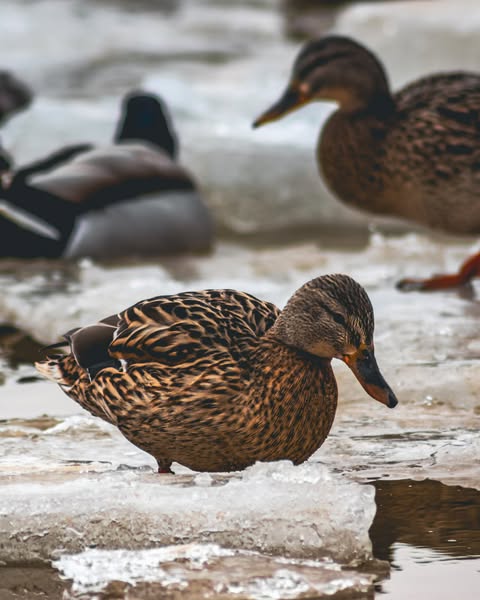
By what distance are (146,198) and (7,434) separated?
3.10 meters

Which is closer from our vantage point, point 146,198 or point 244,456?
point 244,456

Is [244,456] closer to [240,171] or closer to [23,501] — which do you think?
[23,501]

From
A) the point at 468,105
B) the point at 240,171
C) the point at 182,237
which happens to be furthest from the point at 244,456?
the point at 240,171

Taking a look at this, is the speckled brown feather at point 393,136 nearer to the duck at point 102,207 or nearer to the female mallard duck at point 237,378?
the duck at point 102,207

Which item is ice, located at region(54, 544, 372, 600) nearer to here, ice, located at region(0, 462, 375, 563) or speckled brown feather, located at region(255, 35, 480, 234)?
ice, located at region(0, 462, 375, 563)

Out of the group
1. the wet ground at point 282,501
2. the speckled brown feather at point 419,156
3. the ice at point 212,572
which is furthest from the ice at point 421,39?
the ice at point 212,572

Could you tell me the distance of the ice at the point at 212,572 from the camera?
107 inches

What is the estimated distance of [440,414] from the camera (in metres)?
3.90

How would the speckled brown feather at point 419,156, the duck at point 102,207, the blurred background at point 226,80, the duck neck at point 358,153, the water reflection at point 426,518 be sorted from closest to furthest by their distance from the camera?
the water reflection at point 426,518 → the speckled brown feather at point 419,156 → the duck neck at point 358,153 → the duck at point 102,207 → the blurred background at point 226,80

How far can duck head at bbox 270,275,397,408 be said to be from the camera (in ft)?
10.4

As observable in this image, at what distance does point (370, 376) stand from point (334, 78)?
2.72m

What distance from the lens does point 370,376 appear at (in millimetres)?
3182

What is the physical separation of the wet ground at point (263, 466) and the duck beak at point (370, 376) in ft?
0.66

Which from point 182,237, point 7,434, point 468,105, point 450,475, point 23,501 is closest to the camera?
point 23,501
